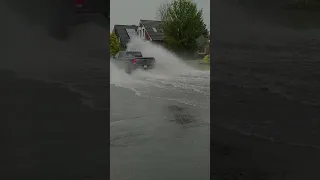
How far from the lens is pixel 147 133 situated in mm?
6363

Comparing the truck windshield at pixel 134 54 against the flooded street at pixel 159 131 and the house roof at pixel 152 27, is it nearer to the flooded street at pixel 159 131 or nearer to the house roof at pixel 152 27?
the flooded street at pixel 159 131

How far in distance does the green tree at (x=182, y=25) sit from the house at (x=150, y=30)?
13.5 ft

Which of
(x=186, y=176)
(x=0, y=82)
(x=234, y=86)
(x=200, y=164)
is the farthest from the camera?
(x=200, y=164)

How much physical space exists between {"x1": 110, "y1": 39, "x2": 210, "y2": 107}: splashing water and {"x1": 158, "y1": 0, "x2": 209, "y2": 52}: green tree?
2.98 meters

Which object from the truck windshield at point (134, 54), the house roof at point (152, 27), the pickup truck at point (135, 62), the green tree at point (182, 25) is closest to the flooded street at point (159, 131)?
the pickup truck at point (135, 62)

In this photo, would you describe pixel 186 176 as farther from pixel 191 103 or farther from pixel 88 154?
pixel 191 103

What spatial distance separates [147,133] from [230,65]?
11.4 feet

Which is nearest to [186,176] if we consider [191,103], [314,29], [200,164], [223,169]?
[200,164]

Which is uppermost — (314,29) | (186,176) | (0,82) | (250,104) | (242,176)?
(314,29)

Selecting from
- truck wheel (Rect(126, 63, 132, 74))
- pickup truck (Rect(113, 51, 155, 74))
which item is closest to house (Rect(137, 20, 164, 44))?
pickup truck (Rect(113, 51, 155, 74))

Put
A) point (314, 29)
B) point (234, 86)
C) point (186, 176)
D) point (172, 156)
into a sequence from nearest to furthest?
point (314, 29)
point (234, 86)
point (186, 176)
point (172, 156)

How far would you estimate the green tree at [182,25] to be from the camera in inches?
931

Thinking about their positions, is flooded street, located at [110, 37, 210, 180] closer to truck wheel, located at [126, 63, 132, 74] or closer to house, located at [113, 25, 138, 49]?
truck wheel, located at [126, 63, 132, 74]

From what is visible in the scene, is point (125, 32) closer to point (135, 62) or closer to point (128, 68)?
point (128, 68)
